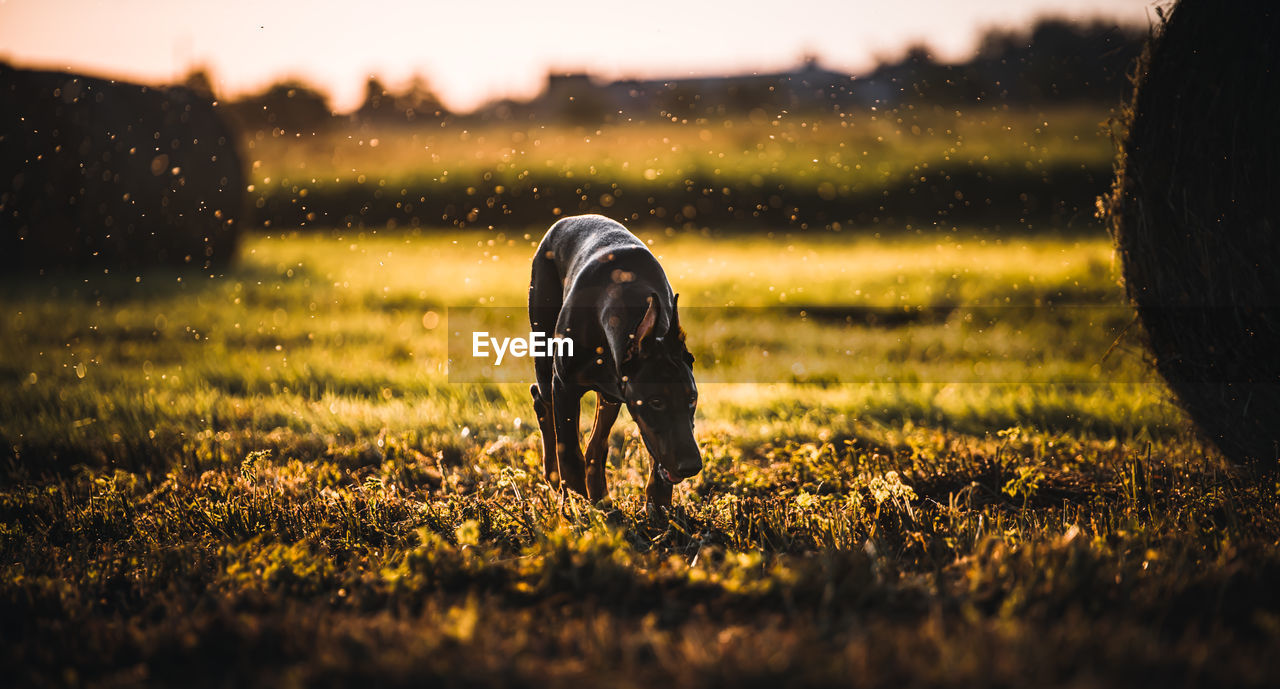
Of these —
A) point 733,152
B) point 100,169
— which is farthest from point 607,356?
point 733,152

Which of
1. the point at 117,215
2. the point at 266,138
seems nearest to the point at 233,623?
the point at 117,215

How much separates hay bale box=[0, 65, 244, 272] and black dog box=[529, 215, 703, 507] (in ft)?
41.3

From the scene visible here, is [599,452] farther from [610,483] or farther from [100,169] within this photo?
[100,169]

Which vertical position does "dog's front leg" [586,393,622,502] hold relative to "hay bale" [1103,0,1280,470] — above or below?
below

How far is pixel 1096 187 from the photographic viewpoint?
22.4m

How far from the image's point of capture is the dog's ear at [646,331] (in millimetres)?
3941

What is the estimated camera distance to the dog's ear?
394cm

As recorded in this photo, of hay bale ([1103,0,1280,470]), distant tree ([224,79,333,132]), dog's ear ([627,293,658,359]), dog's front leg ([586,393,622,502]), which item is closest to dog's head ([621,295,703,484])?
dog's ear ([627,293,658,359])

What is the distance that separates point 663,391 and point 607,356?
84cm

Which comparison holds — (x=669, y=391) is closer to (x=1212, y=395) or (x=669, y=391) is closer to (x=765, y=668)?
(x=765, y=668)

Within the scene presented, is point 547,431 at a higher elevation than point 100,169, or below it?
below

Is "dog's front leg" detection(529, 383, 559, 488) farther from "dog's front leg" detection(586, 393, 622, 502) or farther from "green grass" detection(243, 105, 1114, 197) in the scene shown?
"green grass" detection(243, 105, 1114, 197)

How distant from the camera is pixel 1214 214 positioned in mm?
5215

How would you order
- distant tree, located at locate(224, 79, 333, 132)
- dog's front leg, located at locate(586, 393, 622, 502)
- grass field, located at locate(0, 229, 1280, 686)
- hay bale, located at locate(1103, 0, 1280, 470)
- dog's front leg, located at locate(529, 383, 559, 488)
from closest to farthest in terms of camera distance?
1. grass field, located at locate(0, 229, 1280, 686)
2. dog's front leg, located at locate(586, 393, 622, 502)
3. hay bale, located at locate(1103, 0, 1280, 470)
4. dog's front leg, located at locate(529, 383, 559, 488)
5. distant tree, located at locate(224, 79, 333, 132)
